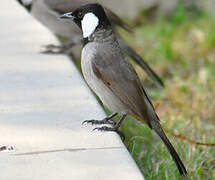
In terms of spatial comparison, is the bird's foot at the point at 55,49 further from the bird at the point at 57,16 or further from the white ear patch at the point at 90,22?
the white ear patch at the point at 90,22

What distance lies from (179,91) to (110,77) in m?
2.34

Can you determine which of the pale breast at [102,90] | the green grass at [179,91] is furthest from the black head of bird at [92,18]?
the green grass at [179,91]

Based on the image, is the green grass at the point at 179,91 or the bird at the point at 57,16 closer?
the green grass at the point at 179,91

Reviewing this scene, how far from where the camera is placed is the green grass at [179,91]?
4152mm

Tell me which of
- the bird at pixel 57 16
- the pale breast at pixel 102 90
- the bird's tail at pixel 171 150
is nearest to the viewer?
the bird's tail at pixel 171 150

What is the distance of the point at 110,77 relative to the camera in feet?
12.7

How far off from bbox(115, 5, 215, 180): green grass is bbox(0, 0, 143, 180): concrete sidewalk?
1.83ft

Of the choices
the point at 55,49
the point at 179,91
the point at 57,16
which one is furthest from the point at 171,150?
the point at 57,16

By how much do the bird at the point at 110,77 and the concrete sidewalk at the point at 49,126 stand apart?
146mm

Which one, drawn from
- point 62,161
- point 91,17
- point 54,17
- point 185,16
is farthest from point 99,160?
point 185,16

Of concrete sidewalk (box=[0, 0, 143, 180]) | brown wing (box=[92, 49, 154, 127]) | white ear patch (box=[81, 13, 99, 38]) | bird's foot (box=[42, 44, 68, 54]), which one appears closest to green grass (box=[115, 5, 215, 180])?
brown wing (box=[92, 49, 154, 127])

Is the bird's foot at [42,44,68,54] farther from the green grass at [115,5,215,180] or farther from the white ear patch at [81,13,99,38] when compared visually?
the white ear patch at [81,13,99,38]

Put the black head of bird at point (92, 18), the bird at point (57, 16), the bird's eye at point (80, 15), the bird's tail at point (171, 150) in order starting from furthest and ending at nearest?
the bird at point (57, 16), the bird's eye at point (80, 15), the black head of bird at point (92, 18), the bird's tail at point (171, 150)

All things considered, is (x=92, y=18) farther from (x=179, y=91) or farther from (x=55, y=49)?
(x=179, y=91)
